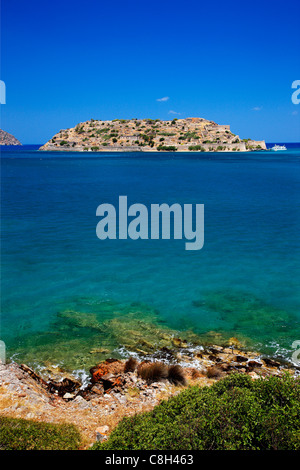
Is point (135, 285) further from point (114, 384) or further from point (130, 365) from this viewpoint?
point (114, 384)

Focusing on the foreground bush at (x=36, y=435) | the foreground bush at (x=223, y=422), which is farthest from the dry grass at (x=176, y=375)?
the foreground bush at (x=36, y=435)

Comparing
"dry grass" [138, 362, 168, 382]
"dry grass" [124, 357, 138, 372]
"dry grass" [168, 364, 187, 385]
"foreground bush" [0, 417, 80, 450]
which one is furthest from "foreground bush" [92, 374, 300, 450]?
"dry grass" [124, 357, 138, 372]

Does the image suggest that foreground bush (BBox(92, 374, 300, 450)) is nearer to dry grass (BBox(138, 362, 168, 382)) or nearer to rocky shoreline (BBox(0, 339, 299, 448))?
rocky shoreline (BBox(0, 339, 299, 448))

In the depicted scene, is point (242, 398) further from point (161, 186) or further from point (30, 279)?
point (161, 186)

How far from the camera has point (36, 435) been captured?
6891 mm

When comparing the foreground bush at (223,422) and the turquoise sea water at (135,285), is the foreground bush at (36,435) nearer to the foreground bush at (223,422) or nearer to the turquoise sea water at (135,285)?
the foreground bush at (223,422)

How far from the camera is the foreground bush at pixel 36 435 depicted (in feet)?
21.5

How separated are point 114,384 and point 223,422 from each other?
4304mm

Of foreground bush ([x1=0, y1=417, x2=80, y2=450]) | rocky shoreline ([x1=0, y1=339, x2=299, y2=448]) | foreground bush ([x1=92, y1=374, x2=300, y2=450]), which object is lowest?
rocky shoreline ([x1=0, y1=339, x2=299, y2=448])

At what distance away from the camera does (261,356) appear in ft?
38.3

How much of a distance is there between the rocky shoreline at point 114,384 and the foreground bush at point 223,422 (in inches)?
52.2

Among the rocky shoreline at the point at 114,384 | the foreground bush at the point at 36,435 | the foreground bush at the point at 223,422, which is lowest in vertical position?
the rocky shoreline at the point at 114,384

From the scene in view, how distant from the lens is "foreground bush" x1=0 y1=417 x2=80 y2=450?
21.5 ft

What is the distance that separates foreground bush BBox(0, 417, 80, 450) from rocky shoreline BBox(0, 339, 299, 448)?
37 centimetres
